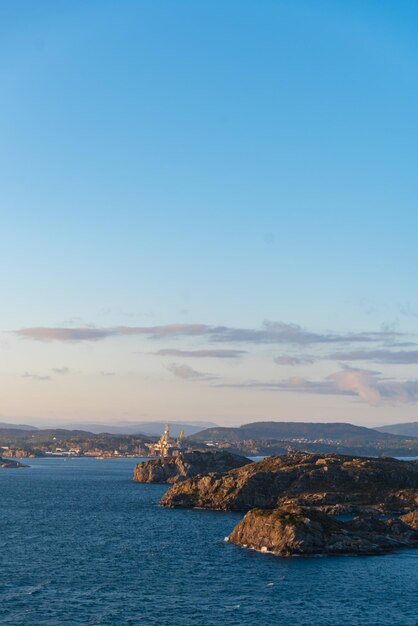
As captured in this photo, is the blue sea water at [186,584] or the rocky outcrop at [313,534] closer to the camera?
the blue sea water at [186,584]

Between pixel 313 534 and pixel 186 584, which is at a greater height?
pixel 313 534

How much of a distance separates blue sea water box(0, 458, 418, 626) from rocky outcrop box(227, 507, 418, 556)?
384cm

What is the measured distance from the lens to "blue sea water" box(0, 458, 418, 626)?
89.4 meters

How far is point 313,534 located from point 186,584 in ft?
110

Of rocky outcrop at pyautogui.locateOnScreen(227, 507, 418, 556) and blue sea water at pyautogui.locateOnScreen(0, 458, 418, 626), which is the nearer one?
blue sea water at pyautogui.locateOnScreen(0, 458, 418, 626)

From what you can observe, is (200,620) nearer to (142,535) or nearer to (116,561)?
(116,561)

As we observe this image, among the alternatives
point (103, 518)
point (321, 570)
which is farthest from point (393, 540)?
point (103, 518)

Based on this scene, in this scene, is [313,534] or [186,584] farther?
[313,534]

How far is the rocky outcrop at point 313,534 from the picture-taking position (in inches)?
5113

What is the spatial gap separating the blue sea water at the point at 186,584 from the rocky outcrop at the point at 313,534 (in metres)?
3.84

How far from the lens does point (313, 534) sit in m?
132

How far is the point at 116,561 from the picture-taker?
122438mm

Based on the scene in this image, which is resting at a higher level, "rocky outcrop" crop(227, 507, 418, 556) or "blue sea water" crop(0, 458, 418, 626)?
"rocky outcrop" crop(227, 507, 418, 556)

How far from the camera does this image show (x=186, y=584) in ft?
348
